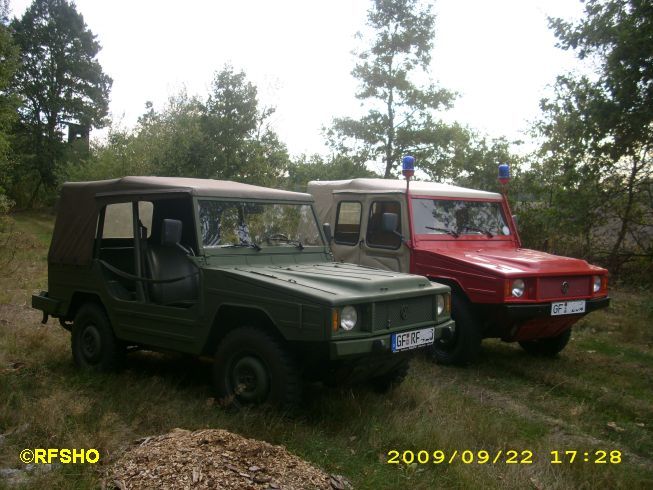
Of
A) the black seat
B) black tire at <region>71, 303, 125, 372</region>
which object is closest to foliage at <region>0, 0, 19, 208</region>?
black tire at <region>71, 303, 125, 372</region>

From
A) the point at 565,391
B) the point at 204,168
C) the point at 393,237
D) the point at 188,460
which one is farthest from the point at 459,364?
the point at 204,168

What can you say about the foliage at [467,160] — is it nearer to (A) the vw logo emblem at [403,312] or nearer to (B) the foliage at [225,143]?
(B) the foliage at [225,143]

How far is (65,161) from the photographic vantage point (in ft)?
118

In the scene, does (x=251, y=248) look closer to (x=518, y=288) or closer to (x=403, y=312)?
(x=403, y=312)

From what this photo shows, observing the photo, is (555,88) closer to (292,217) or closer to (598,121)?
(598,121)

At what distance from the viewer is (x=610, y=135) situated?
9.80m

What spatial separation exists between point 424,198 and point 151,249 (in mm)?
3284

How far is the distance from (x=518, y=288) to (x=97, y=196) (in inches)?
169

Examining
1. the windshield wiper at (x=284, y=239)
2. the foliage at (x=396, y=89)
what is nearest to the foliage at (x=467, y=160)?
the foliage at (x=396, y=89)

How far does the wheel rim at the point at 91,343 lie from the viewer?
5961mm

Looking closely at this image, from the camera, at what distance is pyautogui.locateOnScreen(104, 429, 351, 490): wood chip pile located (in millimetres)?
3339

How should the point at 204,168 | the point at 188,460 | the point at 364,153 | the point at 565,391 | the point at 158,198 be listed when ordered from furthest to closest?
the point at 364,153, the point at 204,168, the point at 565,391, the point at 158,198, the point at 188,460
